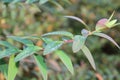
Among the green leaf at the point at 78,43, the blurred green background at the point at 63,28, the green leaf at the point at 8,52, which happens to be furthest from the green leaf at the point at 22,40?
the blurred green background at the point at 63,28

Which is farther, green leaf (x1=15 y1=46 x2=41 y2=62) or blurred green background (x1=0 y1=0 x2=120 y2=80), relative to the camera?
blurred green background (x1=0 y1=0 x2=120 y2=80)

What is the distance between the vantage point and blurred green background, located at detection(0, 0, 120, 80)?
73.5 inches

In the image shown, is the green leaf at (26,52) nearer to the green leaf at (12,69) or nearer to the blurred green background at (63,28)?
the green leaf at (12,69)

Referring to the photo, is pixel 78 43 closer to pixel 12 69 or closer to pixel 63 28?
pixel 12 69

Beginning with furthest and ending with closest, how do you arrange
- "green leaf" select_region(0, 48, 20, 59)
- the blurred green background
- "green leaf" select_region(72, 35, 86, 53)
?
the blurred green background, "green leaf" select_region(0, 48, 20, 59), "green leaf" select_region(72, 35, 86, 53)

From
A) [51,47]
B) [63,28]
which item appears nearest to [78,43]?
[51,47]

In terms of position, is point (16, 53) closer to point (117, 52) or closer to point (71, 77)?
point (71, 77)

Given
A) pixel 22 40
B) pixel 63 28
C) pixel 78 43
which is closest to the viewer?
pixel 78 43

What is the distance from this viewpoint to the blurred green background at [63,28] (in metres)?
1.87

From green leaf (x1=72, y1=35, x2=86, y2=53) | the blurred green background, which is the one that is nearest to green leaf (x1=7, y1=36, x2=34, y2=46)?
green leaf (x1=72, y1=35, x2=86, y2=53)

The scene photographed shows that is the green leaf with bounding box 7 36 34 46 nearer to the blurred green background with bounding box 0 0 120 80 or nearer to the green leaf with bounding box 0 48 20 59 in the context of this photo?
the green leaf with bounding box 0 48 20 59

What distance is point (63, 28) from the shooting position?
2.84 meters

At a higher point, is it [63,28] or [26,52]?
[26,52]

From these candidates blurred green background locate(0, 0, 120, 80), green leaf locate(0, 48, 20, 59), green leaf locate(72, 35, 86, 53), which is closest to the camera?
green leaf locate(72, 35, 86, 53)
